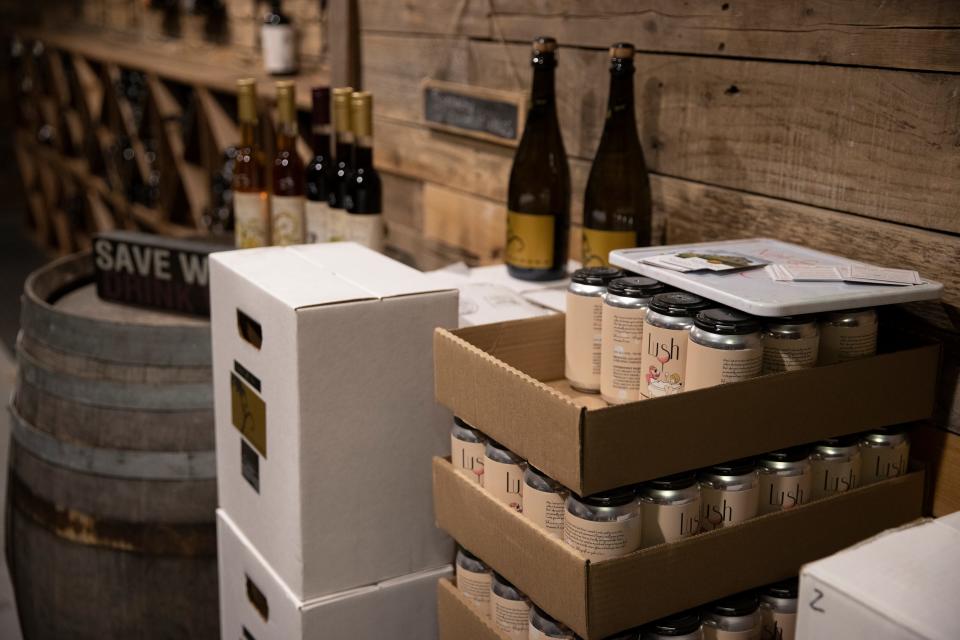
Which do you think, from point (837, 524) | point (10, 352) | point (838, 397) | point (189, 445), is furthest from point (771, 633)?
point (10, 352)

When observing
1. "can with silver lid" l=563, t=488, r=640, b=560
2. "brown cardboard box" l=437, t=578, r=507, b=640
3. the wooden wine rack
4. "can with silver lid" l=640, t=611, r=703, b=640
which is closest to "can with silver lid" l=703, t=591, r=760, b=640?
"can with silver lid" l=640, t=611, r=703, b=640

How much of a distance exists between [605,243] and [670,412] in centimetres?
58

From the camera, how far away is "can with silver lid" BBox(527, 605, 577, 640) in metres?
1.19

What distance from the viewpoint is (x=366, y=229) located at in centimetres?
178

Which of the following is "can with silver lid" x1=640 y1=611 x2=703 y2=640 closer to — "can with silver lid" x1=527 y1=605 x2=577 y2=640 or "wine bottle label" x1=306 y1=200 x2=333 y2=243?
"can with silver lid" x1=527 y1=605 x2=577 y2=640

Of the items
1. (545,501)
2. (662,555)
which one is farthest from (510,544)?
(662,555)

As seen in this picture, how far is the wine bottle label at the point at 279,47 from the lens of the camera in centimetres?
302

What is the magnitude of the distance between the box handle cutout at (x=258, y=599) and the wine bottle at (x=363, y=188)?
607mm

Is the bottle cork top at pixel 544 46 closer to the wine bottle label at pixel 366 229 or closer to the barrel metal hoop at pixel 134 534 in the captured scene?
the wine bottle label at pixel 366 229

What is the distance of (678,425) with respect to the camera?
1.08 m

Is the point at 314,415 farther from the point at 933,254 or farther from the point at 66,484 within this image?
the point at 933,254

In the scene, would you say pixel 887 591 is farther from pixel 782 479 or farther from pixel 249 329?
pixel 249 329

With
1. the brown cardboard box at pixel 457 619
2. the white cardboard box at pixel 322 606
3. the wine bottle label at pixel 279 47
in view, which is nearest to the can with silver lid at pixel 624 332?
the brown cardboard box at pixel 457 619

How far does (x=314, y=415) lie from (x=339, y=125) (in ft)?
2.31
